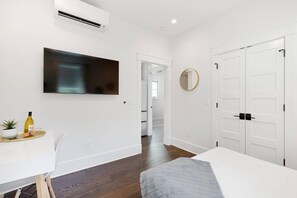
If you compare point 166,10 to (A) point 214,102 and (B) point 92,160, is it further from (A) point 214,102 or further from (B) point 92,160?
(B) point 92,160

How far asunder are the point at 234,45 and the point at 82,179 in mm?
3357

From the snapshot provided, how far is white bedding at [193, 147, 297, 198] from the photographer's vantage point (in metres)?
1.00

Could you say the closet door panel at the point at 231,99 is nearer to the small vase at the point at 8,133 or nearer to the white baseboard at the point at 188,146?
the white baseboard at the point at 188,146

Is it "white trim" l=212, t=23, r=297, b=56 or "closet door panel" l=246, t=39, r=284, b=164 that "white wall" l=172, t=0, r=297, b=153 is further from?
"closet door panel" l=246, t=39, r=284, b=164

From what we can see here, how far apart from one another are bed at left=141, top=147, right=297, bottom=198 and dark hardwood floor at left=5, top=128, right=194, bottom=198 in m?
0.94

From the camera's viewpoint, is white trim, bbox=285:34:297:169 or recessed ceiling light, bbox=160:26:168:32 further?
recessed ceiling light, bbox=160:26:168:32

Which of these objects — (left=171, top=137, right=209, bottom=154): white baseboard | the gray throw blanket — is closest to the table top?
the gray throw blanket

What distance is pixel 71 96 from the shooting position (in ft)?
7.61

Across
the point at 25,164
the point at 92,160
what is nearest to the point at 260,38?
the point at 25,164

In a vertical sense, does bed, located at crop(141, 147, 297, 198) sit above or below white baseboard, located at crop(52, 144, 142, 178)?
above

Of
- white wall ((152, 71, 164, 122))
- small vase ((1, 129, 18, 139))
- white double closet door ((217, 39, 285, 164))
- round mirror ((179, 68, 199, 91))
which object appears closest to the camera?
small vase ((1, 129, 18, 139))

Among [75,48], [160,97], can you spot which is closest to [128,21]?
[75,48]

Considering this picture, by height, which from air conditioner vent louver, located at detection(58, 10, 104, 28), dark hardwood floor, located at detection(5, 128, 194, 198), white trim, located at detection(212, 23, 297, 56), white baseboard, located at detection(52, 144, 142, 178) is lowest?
dark hardwood floor, located at detection(5, 128, 194, 198)

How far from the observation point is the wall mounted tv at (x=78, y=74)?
204 centimetres
